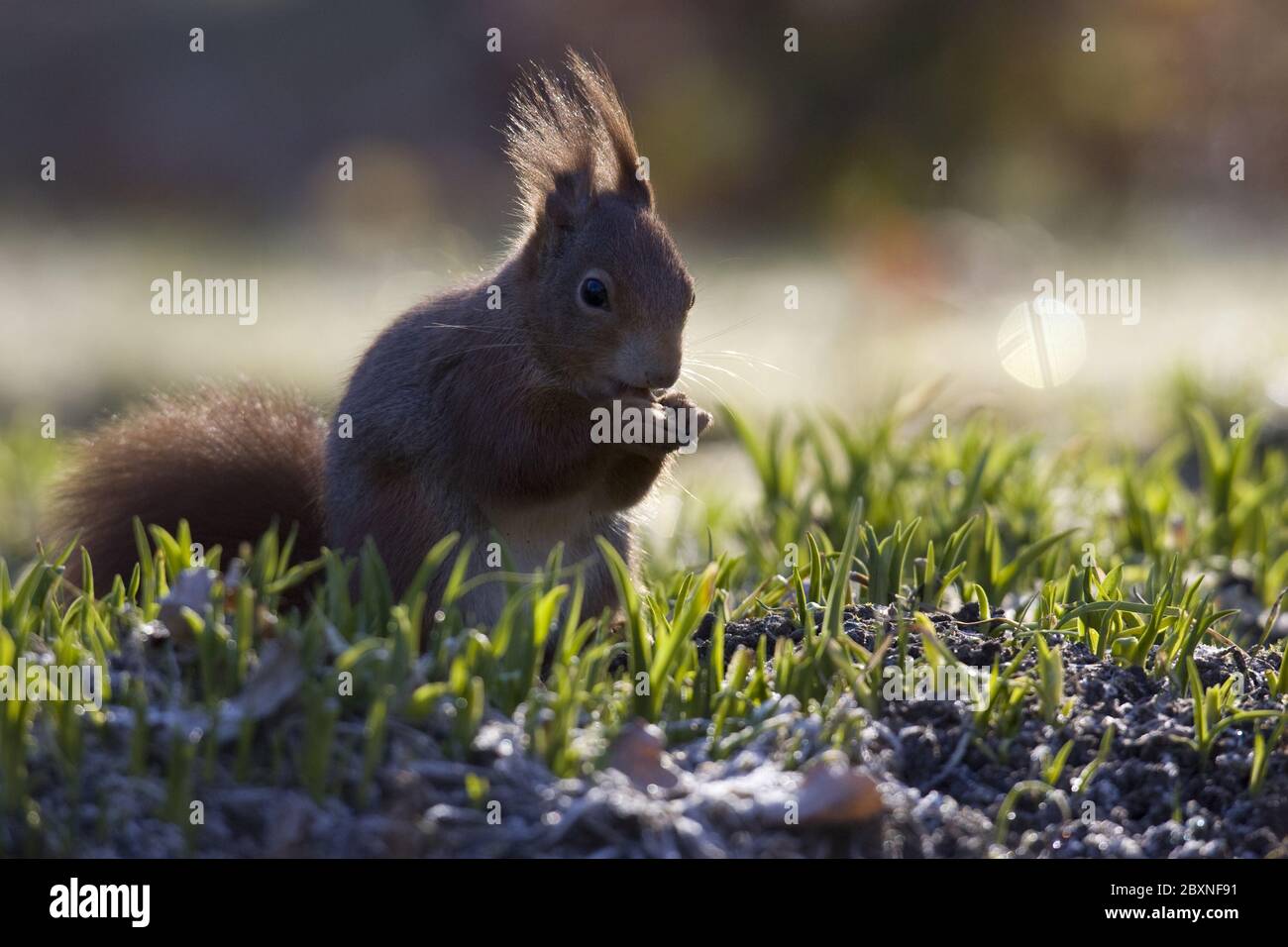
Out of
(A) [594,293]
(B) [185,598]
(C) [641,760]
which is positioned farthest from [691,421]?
(B) [185,598]

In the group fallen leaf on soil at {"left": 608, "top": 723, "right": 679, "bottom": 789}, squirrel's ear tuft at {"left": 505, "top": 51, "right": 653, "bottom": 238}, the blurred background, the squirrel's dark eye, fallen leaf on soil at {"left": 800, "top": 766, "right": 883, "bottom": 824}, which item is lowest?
fallen leaf on soil at {"left": 800, "top": 766, "right": 883, "bottom": 824}

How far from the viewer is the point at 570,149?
12.4 ft

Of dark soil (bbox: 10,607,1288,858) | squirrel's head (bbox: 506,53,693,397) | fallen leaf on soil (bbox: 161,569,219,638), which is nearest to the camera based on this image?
dark soil (bbox: 10,607,1288,858)

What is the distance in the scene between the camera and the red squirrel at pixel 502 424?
3.50 metres

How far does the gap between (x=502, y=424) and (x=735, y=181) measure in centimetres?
938

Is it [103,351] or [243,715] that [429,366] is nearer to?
[243,715]

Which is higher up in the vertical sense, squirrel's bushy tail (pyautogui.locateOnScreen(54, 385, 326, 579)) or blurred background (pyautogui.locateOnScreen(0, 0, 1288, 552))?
blurred background (pyautogui.locateOnScreen(0, 0, 1288, 552))

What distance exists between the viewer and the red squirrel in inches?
138

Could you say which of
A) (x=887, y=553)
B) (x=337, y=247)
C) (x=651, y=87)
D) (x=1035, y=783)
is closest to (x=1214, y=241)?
(x=651, y=87)

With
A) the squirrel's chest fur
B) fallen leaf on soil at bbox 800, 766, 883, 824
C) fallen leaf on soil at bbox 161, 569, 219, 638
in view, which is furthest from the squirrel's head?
fallen leaf on soil at bbox 800, 766, 883, 824

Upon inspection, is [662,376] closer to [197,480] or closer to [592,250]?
[592,250]

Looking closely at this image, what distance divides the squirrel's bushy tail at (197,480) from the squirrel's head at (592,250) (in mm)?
755

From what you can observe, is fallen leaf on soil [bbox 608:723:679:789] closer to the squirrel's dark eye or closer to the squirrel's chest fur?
the squirrel's chest fur
